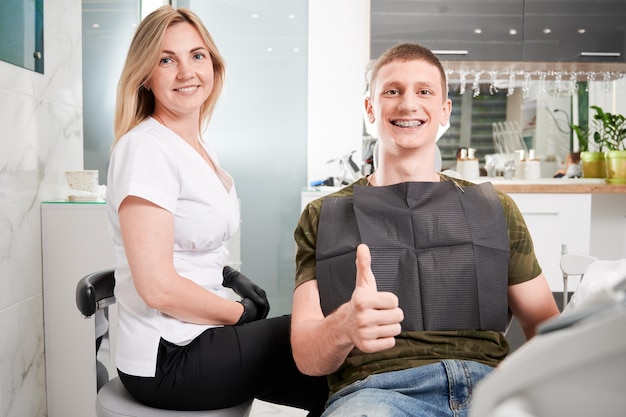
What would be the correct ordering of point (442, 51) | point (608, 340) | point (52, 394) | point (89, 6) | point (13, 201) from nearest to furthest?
point (608, 340) → point (13, 201) → point (52, 394) → point (89, 6) → point (442, 51)

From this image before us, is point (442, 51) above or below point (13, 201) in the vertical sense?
above

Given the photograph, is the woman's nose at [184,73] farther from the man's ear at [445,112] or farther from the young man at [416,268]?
the man's ear at [445,112]

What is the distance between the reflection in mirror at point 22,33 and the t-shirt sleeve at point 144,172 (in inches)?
36.5

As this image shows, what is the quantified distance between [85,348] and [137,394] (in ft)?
3.89

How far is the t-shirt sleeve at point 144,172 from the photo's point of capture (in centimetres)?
130

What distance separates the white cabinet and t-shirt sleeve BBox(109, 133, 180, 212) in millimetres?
1061

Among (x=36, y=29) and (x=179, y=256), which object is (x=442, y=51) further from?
(x=179, y=256)

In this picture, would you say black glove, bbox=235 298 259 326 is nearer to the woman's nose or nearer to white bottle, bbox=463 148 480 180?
the woman's nose

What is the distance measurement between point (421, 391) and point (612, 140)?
3137 millimetres

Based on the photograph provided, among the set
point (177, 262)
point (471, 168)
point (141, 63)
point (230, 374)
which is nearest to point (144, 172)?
Answer: point (177, 262)

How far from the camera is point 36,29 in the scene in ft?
7.39

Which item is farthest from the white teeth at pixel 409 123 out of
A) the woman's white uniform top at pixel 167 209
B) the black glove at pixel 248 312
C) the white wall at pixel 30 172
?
the white wall at pixel 30 172

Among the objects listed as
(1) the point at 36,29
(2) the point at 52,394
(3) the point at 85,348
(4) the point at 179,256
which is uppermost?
(1) the point at 36,29

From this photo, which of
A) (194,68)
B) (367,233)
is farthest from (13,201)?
(367,233)
